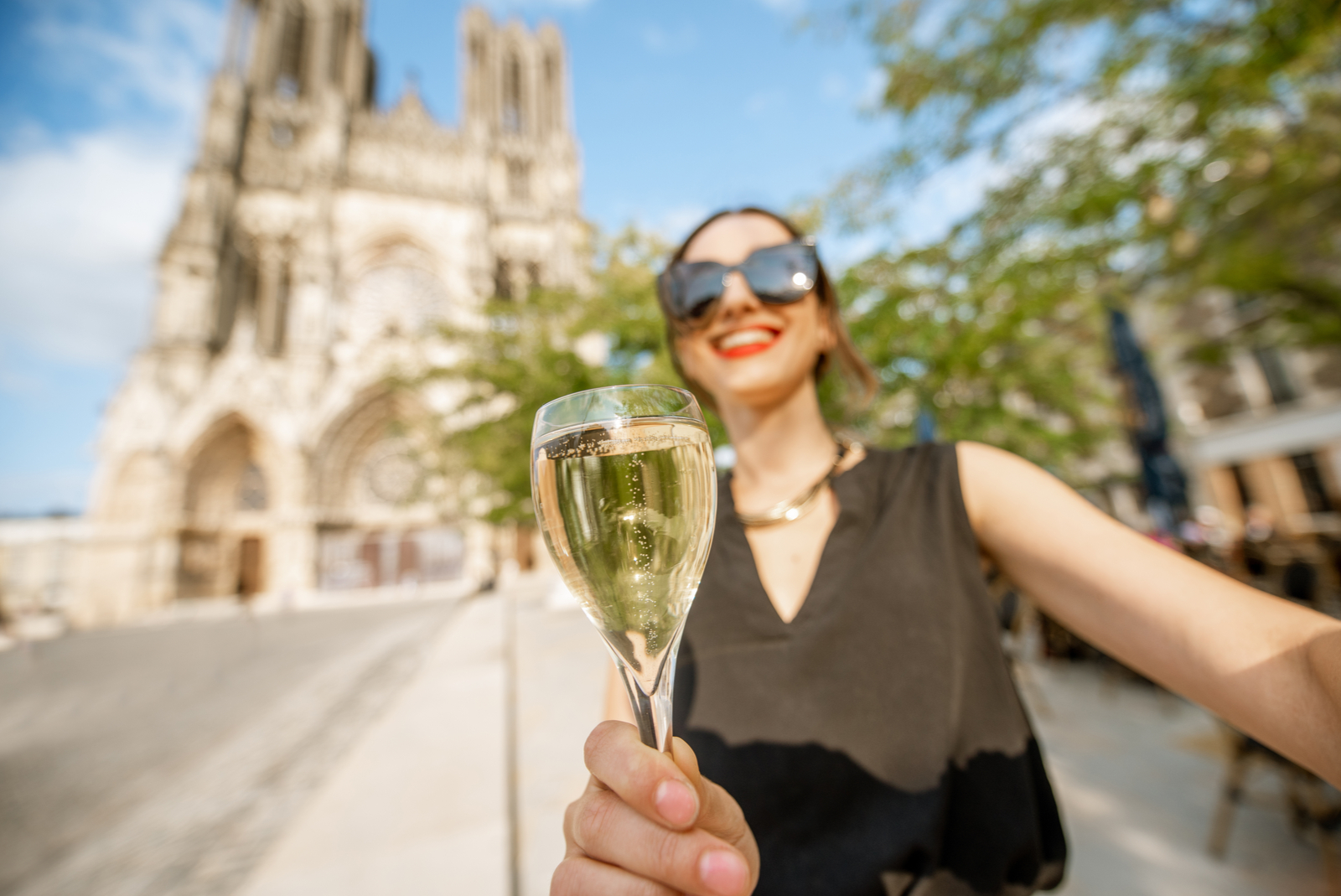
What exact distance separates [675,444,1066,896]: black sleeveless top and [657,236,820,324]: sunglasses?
18.6 inches

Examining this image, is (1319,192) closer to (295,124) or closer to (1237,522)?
(1237,522)

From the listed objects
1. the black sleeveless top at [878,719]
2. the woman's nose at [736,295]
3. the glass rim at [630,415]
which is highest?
the woman's nose at [736,295]

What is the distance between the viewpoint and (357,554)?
19531mm

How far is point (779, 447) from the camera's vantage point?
1.32 meters

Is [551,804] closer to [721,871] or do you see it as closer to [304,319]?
[721,871]

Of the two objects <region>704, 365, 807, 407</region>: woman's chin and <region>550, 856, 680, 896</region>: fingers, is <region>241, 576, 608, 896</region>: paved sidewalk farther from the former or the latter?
<region>704, 365, 807, 407</region>: woman's chin

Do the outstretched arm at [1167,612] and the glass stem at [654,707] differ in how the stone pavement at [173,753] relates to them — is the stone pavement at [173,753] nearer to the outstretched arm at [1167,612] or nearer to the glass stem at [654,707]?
the glass stem at [654,707]

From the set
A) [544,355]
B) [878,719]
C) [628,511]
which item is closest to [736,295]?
[628,511]

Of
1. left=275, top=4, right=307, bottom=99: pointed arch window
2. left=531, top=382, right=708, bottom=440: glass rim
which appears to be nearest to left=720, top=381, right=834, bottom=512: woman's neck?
left=531, top=382, right=708, bottom=440: glass rim

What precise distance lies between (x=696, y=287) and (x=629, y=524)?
0.79 m

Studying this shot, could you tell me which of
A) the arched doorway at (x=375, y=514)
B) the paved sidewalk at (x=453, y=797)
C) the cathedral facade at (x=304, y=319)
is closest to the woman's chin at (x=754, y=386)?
the paved sidewalk at (x=453, y=797)

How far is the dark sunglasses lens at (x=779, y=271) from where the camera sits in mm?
1200

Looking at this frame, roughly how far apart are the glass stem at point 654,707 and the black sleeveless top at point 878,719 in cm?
47

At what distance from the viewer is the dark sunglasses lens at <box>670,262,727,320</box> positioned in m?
1.24
